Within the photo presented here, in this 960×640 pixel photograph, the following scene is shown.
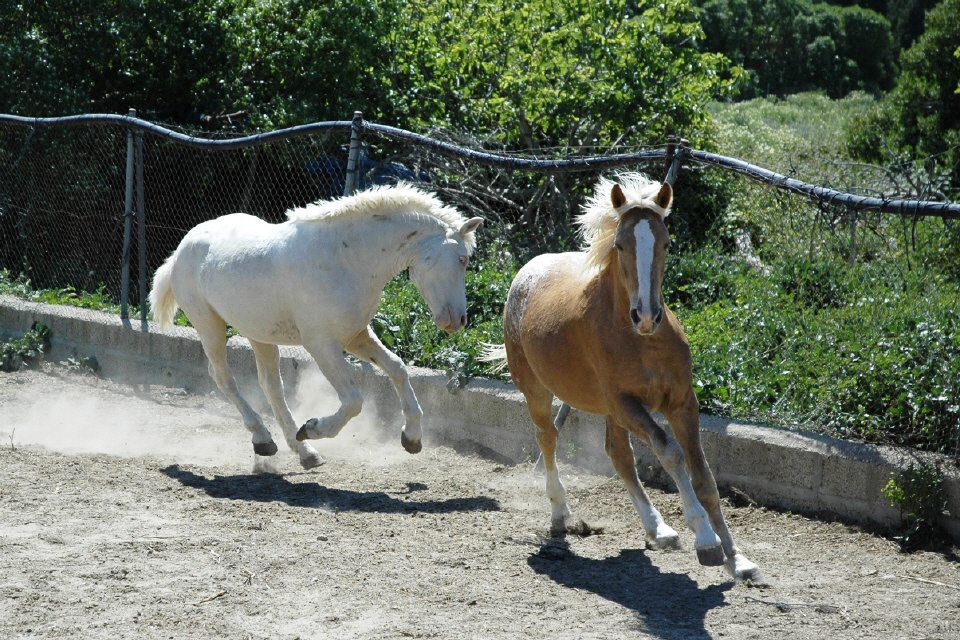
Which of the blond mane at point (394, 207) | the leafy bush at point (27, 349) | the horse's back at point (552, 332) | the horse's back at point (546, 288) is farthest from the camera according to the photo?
the leafy bush at point (27, 349)

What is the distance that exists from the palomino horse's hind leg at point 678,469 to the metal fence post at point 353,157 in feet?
13.6

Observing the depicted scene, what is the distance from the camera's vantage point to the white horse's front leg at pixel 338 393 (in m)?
6.68

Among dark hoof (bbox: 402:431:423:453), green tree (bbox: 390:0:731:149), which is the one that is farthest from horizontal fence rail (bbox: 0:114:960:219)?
green tree (bbox: 390:0:731:149)

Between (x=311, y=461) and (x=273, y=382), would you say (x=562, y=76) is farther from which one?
(x=311, y=461)

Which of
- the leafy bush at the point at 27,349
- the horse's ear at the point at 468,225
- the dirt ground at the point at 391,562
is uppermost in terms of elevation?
the horse's ear at the point at 468,225

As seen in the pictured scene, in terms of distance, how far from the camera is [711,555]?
4.57 m

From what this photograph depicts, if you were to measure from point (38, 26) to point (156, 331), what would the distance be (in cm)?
552

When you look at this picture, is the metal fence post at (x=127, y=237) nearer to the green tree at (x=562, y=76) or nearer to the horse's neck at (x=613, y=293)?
the green tree at (x=562, y=76)

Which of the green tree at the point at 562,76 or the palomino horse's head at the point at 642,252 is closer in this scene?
the palomino horse's head at the point at 642,252

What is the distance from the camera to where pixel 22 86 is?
514 inches

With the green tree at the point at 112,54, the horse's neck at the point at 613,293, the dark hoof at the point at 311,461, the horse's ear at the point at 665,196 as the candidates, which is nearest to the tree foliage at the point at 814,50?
the green tree at the point at 112,54

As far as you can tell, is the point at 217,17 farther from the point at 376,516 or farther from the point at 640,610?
the point at 640,610

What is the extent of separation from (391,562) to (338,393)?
1821 millimetres

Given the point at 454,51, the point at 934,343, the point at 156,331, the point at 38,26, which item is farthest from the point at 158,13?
the point at 934,343
